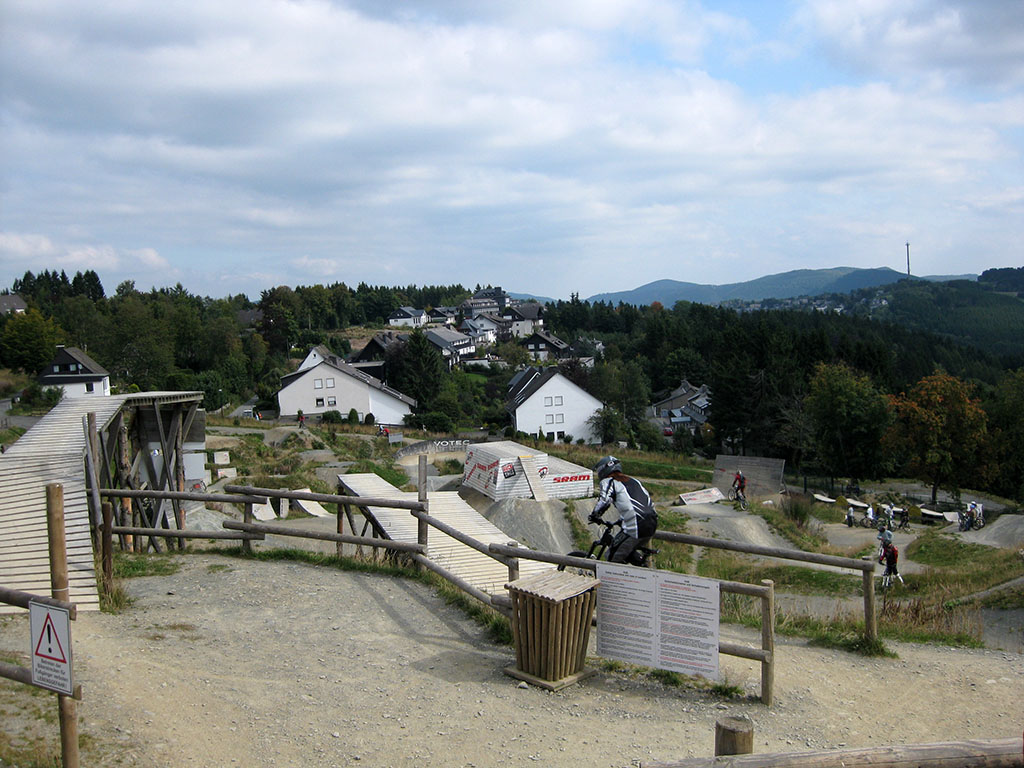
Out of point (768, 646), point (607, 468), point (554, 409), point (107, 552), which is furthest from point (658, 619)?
point (554, 409)

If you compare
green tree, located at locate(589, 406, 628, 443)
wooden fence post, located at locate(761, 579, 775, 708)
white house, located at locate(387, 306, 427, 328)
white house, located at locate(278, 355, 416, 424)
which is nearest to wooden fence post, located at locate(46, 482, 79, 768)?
wooden fence post, located at locate(761, 579, 775, 708)

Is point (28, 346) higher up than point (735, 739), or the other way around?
point (28, 346)

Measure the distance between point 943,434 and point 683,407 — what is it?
52.6 metres

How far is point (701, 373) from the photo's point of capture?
343 feet

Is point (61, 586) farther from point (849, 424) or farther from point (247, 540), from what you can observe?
point (849, 424)

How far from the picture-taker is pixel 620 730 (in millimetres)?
5758

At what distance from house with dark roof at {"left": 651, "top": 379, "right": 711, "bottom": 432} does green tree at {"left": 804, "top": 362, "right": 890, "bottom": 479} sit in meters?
34.4

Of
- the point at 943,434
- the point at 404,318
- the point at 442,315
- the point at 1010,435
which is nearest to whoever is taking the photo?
the point at 943,434

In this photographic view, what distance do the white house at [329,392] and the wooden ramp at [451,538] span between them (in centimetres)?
4768

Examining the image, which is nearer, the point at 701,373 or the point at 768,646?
the point at 768,646

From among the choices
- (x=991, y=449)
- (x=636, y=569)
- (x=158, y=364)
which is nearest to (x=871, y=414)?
(x=991, y=449)

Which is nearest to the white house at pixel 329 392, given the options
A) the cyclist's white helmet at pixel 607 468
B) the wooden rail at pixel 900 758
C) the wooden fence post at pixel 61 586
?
the cyclist's white helmet at pixel 607 468

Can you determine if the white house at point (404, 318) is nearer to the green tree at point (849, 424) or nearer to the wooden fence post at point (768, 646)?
the green tree at point (849, 424)

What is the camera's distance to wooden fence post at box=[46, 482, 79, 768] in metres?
4.36
